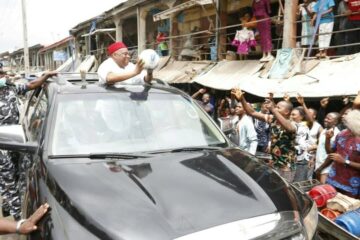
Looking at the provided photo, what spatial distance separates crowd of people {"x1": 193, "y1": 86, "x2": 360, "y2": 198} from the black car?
77 centimetres

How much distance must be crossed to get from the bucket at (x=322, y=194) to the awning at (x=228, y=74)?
6.04m

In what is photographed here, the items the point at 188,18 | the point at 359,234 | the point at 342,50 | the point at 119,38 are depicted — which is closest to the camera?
the point at 359,234

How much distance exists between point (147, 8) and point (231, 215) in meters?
15.1

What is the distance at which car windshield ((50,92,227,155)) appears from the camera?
2879mm

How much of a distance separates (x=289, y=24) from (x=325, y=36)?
1.16 meters

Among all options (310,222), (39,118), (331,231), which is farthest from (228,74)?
(310,222)

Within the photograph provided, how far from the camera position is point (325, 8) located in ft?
27.1

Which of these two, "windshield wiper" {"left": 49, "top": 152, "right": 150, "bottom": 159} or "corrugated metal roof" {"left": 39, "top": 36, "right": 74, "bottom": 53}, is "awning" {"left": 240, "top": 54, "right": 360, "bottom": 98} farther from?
"corrugated metal roof" {"left": 39, "top": 36, "right": 74, "bottom": 53}

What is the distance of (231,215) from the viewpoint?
2.04 meters

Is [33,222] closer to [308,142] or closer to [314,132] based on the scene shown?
[308,142]

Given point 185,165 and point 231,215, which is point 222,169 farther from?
point 231,215

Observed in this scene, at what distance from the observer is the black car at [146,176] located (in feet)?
6.54

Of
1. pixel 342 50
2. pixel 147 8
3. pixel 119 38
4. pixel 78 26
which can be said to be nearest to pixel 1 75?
pixel 342 50

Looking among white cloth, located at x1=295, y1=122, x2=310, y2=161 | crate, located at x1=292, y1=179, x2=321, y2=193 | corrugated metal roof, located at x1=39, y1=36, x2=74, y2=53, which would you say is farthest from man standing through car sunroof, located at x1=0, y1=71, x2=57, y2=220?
corrugated metal roof, located at x1=39, y1=36, x2=74, y2=53
